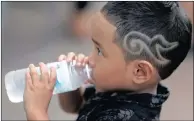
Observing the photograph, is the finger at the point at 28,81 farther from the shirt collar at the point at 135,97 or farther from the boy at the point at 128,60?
the shirt collar at the point at 135,97

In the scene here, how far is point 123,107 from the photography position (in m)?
0.91

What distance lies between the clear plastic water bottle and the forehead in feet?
0.29

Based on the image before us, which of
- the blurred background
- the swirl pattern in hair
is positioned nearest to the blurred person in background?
the blurred background

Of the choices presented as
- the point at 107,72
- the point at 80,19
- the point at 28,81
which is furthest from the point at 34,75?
the point at 80,19

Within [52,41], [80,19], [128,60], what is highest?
[80,19]

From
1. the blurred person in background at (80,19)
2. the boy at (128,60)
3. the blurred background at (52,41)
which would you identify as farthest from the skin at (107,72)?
the blurred person in background at (80,19)

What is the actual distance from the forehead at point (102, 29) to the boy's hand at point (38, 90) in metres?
0.12

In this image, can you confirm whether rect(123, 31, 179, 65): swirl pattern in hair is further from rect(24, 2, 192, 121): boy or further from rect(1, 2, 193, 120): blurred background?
rect(1, 2, 193, 120): blurred background

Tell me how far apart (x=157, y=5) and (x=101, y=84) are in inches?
8.5

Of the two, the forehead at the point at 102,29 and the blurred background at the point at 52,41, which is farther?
the blurred background at the point at 52,41

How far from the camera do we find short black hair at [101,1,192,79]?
0.86 metres

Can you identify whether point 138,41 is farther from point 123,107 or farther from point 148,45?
point 123,107

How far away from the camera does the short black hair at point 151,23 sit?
2.82ft

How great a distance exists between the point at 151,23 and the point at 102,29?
0.11m
